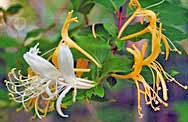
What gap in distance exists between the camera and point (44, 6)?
128 cm

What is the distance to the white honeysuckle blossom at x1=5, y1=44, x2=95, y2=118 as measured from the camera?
1.91 ft

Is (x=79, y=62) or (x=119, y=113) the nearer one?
(x=79, y=62)

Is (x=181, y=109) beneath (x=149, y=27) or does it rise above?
beneath

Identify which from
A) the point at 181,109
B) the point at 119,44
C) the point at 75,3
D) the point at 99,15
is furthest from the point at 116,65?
the point at 99,15

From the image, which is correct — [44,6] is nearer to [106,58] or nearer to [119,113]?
[119,113]

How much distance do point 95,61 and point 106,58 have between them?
2cm

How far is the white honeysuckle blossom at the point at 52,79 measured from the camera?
582mm

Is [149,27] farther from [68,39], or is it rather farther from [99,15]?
[99,15]

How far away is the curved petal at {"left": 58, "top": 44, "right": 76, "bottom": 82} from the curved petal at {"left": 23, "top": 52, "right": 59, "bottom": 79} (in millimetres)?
13

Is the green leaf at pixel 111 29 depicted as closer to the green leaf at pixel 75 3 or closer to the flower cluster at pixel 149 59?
the flower cluster at pixel 149 59

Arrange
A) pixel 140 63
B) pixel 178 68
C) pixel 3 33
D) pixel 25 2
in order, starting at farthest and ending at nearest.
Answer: pixel 25 2 < pixel 3 33 < pixel 178 68 < pixel 140 63

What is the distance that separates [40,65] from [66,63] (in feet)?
0.12

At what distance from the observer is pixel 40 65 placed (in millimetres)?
598

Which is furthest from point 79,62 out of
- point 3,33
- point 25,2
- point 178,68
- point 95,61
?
point 25,2
